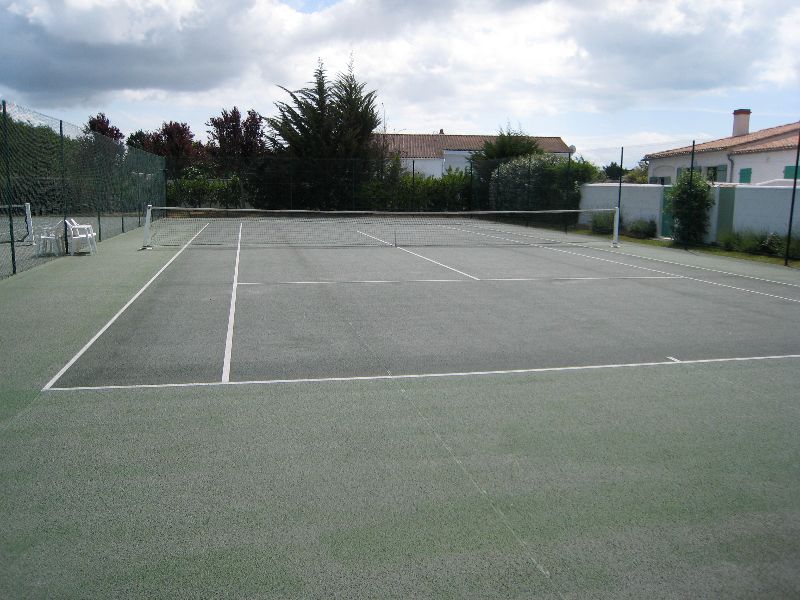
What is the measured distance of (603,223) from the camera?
90.6 ft

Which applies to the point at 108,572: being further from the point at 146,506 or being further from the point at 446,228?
the point at 446,228

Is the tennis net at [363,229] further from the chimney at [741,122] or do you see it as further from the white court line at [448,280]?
the chimney at [741,122]

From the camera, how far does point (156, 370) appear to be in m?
7.59

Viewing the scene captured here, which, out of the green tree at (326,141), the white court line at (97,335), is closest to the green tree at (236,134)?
the green tree at (326,141)

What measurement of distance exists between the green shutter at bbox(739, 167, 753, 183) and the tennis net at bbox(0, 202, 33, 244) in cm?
3013

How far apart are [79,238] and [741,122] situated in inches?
1431

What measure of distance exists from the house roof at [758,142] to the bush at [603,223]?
364 inches

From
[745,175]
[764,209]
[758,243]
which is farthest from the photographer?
[745,175]

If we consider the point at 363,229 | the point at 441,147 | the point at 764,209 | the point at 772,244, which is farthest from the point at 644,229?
the point at 441,147

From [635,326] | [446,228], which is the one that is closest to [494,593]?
[635,326]

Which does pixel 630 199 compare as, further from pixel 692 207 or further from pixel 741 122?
pixel 741 122

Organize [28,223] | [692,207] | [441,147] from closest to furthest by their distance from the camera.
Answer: [28,223] < [692,207] < [441,147]

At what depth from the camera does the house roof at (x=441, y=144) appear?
224 ft

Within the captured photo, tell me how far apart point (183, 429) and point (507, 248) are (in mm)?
16968
